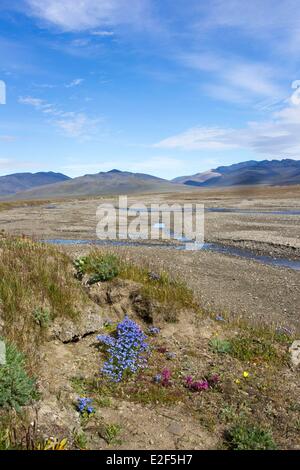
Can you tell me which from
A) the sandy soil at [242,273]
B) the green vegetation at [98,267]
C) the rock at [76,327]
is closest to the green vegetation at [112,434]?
the rock at [76,327]

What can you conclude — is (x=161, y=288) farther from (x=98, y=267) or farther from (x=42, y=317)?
(x=42, y=317)

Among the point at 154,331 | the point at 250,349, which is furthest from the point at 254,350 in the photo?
the point at 154,331

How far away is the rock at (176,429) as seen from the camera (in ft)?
23.0

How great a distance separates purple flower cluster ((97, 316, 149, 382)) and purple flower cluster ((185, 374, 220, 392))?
1.18 meters

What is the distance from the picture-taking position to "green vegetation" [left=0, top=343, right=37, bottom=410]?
6762mm

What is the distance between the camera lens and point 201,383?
839 centimetres

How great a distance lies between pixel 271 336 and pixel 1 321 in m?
7.16

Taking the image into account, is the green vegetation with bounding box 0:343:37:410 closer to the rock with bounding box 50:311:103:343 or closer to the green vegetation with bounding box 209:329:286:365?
the rock with bounding box 50:311:103:343

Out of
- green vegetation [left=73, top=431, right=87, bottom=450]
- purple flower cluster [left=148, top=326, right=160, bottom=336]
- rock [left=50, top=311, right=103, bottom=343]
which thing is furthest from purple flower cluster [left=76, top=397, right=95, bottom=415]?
purple flower cluster [left=148, top=326, right=160, bottom=336]

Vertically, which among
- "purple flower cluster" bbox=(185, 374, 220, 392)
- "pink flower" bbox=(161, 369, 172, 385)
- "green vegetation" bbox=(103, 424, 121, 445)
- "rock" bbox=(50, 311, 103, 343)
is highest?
"rock" bbox=(50, 311, 103, 343)

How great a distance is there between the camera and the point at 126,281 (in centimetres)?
1216

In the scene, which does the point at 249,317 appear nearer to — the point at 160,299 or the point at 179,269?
the point at 160,299

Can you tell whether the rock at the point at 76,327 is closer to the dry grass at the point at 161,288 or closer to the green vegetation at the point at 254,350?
the dry grass at the point at 161,288
